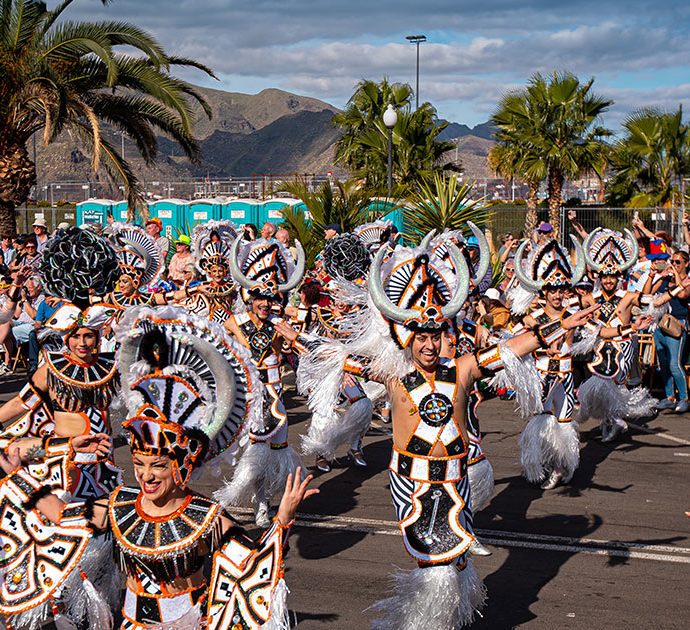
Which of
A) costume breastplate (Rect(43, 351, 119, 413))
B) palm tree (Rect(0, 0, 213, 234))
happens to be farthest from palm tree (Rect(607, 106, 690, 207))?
costume breastplate (Rect(43, 351, 119, 413))

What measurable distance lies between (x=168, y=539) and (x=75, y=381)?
2.14m

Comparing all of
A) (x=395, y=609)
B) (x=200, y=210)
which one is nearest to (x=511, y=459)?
(x=395, y=609)

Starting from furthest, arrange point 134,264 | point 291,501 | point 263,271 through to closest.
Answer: point 134,264
point 263,271
point 291,501

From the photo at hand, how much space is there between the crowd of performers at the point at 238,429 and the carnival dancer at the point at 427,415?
1 cm

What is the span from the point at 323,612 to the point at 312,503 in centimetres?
255

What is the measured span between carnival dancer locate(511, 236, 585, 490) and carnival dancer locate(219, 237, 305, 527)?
2317 millimetres

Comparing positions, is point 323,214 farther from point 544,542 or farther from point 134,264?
point 544,542

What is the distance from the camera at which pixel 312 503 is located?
337 inches

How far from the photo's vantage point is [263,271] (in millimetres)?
8320

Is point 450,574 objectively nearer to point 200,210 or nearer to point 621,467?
point 621,467

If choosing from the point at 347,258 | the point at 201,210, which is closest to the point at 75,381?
the point at 347,258

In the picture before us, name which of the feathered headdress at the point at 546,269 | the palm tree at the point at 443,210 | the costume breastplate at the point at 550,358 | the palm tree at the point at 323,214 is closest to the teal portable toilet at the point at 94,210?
the palm tree at the point at 323,214

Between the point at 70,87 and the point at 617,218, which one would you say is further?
the point at 617,218

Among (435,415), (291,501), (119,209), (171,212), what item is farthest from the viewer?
(119,209)
